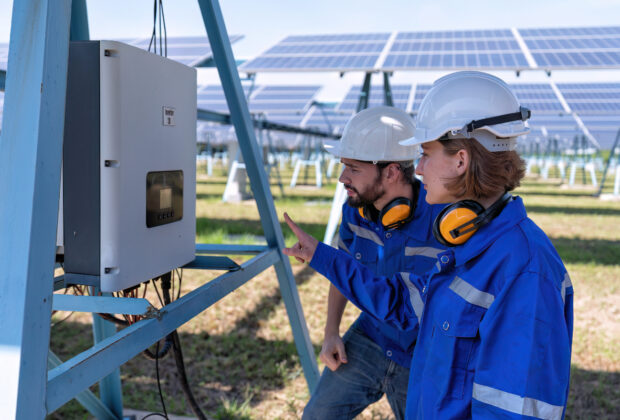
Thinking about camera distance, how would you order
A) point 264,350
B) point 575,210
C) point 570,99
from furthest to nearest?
point 575,210
point 570,99
point 264,350

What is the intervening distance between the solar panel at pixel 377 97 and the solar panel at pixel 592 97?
131 inches

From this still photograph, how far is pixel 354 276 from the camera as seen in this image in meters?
1.69

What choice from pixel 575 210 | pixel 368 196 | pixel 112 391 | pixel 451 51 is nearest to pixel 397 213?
pixel 368 196

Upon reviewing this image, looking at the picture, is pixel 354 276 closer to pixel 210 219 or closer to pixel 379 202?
pixel 379 202

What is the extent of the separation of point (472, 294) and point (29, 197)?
0.91m

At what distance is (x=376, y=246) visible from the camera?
2.12m

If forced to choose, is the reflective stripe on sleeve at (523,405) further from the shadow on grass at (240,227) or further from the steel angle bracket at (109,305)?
the shadow on grass at (240,227)

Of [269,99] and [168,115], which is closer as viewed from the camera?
[168,115]

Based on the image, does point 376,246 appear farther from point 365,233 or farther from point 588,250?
point 588,250

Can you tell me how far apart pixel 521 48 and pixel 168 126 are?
5.98 meters

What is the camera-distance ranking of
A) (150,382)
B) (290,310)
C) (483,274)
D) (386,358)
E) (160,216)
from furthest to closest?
1. (150,382)
2. (290,310)
3. (386,358)
4. (160,216)
5. (483,274)

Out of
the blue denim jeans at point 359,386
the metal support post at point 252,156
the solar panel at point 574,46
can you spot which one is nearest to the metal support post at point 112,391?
the metal support post at point 252,156

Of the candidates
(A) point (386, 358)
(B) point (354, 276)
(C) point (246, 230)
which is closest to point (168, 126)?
(B) point (354, 276)

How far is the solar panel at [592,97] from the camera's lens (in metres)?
10.2
